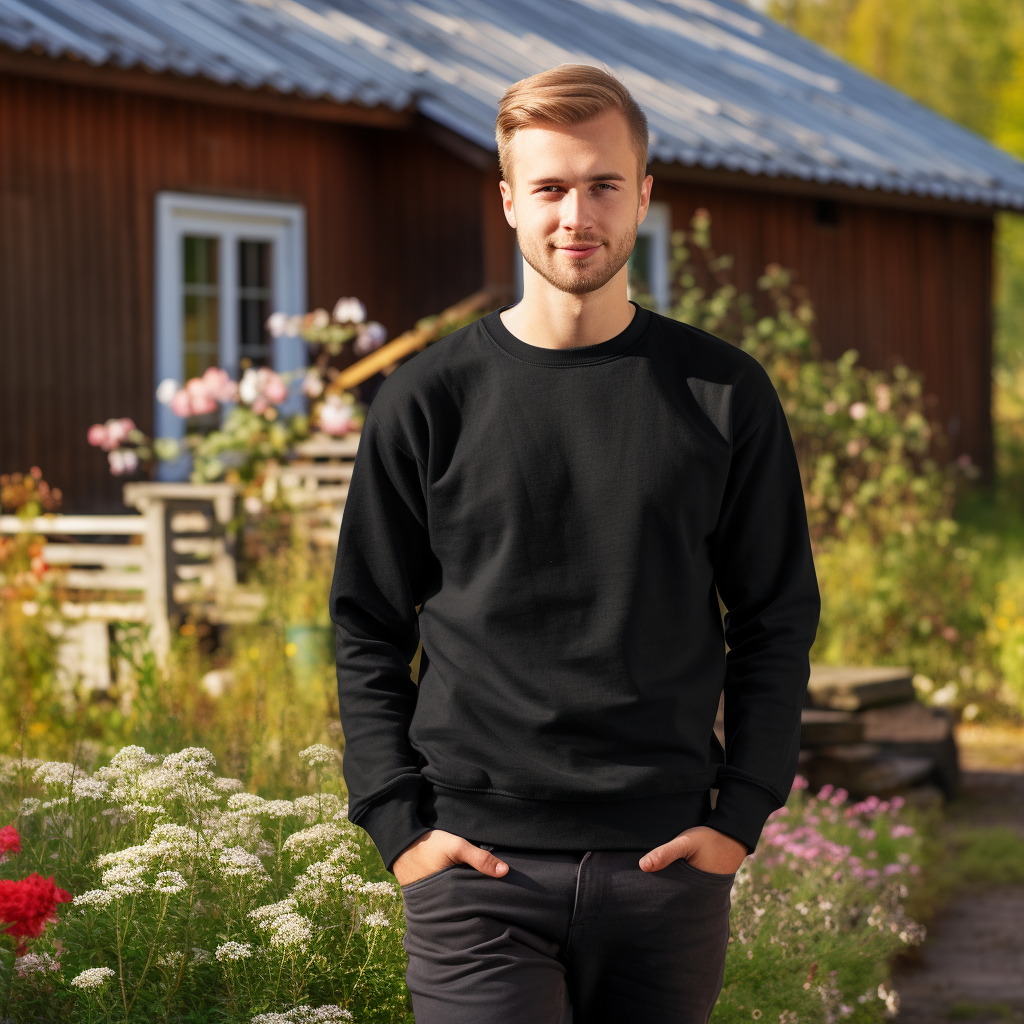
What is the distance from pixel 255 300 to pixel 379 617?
28.8ft

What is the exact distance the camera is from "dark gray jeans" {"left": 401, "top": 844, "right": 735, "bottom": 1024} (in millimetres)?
2039

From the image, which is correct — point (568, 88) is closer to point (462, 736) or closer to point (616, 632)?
point (616, 632)

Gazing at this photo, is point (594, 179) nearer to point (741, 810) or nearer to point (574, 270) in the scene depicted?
point (574, 270)

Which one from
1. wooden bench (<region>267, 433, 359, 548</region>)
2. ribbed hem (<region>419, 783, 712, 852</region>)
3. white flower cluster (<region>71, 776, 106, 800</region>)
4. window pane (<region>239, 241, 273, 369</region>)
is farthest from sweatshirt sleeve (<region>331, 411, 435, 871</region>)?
window pane (<region>239, 241, 273, 369</region>)

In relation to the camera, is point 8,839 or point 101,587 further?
point 101,587

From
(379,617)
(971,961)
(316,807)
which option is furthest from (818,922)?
(379,617)

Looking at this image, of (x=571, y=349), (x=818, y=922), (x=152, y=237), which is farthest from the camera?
(x=152, y=237)

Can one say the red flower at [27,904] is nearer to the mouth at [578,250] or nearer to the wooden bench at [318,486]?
the mouth at [578,250]

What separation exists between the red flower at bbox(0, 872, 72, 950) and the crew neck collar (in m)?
1.38

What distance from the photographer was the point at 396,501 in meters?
2.22

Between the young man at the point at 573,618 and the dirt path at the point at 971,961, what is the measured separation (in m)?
2.83

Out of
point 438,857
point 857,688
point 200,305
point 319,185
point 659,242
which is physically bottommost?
point 857,688

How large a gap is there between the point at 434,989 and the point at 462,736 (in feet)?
1.19

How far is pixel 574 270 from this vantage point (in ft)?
7.05
